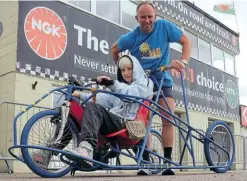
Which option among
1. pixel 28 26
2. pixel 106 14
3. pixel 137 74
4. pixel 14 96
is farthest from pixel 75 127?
pixel 106 14

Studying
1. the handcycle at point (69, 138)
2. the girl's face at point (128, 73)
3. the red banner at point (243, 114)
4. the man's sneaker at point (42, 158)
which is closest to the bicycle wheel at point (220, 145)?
the handcycle at point (69, 138)

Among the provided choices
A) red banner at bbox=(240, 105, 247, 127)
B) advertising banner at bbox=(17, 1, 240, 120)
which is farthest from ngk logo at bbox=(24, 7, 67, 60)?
red banner at bbox=(240, 105, 247, 127)

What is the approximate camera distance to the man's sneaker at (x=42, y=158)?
2.74 meters

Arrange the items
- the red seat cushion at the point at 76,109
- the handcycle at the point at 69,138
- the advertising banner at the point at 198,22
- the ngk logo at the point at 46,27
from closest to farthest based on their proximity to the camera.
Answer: the handcycle at the point at 69,138, the red seat cushion at the point at 76,109, the ngk logo at the point at 46,27, the advertising banner at the point at 198,22

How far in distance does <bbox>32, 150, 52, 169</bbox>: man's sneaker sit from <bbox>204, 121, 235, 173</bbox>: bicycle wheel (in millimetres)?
1601

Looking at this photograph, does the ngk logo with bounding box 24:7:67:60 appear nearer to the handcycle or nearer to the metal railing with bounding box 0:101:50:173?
the metal railing with bounding box 0:101:50:173

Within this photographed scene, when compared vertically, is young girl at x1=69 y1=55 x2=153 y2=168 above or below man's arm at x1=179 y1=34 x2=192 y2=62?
below

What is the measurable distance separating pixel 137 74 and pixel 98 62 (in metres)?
4.56

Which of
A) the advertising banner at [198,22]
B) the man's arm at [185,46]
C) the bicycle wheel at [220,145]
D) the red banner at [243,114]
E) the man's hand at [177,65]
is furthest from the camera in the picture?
the red banner at [243,114]

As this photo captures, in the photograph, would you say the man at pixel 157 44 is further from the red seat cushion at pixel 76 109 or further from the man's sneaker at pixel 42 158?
the man's sneaker at pixel 42 158

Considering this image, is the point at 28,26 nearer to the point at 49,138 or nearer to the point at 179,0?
the point at 49,138

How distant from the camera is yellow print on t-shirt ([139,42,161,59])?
3.50 metres

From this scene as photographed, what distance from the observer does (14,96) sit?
604 cm

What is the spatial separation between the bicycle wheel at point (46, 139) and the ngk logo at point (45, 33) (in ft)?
12.2
